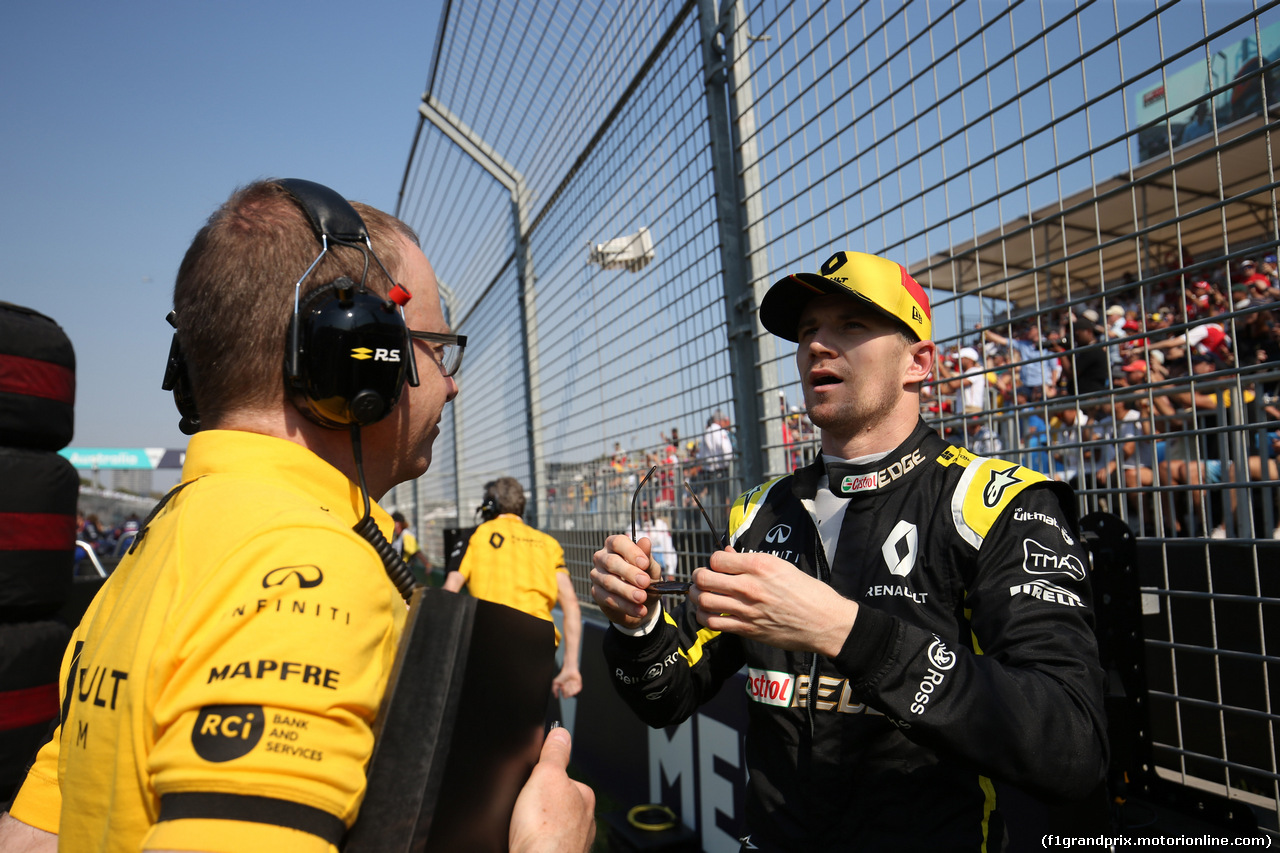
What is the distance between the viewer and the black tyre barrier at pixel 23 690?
2.83 meters

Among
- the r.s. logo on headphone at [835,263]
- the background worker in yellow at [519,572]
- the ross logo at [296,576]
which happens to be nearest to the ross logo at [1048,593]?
the r.s. logo on headphone at [835,263]

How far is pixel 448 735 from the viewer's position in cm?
83

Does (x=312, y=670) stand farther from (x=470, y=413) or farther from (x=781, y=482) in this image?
(x=470, y=413)

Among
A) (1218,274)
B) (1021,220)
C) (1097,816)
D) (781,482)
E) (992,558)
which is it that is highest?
(1218,274)

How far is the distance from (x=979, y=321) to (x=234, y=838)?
2.42m

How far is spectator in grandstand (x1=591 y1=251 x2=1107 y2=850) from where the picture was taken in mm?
1240

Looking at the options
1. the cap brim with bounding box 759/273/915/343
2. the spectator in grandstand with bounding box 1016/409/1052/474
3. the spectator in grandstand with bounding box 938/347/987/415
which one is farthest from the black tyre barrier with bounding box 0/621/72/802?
the spectator in grandstand with bounding box 1016/409/1052/474

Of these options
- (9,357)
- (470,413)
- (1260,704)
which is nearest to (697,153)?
(1260,704)

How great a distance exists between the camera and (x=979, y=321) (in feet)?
7.94

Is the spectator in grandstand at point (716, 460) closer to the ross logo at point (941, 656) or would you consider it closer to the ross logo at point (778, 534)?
the ross logo at point (778, 534)

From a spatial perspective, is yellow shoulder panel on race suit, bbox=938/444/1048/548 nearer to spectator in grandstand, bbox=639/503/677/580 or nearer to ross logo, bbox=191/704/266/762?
ross logo, bbox=191/704/266/762

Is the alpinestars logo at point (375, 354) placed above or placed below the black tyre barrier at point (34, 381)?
below

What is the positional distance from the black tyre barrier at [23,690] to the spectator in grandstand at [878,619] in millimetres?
2645
